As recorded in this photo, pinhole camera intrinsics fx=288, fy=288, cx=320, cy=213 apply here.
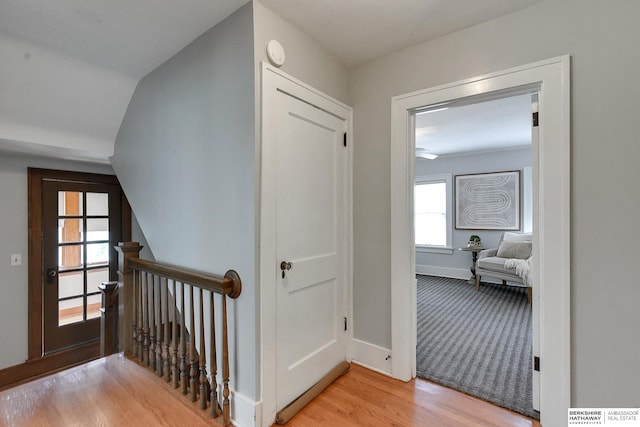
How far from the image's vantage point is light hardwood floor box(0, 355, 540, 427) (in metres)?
1.68

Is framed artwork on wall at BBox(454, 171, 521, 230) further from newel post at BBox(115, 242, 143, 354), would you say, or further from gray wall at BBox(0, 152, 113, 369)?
gray wall at BBox(0, 152, 113, 369)

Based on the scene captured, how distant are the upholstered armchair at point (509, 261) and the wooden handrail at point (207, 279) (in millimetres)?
4059

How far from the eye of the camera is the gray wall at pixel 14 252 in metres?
2.87

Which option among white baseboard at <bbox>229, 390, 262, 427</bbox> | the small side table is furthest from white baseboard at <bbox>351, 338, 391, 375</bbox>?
the small side table

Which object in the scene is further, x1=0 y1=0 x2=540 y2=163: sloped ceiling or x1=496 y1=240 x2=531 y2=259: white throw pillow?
x1=496 y1=240 x2=531 y2=259: white throw pillow

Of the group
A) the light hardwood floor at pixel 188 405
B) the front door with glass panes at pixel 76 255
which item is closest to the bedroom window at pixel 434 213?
the light hardwood floor at pixel 188 405

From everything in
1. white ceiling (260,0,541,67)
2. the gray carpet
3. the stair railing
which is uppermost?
white ceiling (260,0,541,67)

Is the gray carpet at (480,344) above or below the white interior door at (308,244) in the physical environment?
below

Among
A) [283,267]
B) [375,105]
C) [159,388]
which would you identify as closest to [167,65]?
[375,105]

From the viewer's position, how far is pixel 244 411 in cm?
165

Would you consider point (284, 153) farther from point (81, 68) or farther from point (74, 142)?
point (74, 142)

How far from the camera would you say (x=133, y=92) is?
2596 millimetres

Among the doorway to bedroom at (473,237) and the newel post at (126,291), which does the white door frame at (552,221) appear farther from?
the newel post at (126,291)

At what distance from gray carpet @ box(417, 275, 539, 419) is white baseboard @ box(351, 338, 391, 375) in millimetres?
277
